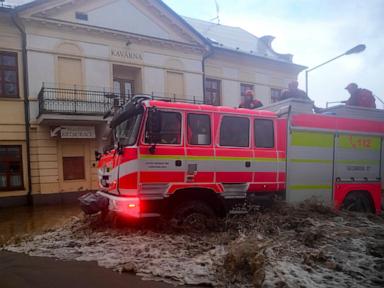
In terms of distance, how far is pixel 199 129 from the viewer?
699cm

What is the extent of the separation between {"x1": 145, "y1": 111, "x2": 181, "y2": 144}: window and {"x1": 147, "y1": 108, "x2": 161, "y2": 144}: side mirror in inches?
4.4

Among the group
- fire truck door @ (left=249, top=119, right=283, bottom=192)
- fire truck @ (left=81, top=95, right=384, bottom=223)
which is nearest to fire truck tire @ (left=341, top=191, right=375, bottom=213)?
fire truck @ (left=81, top=95, right=384, bottom=223)

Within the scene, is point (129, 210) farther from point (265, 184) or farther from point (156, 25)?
point (156, 25)

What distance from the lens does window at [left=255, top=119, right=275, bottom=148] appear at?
7590 millimetres

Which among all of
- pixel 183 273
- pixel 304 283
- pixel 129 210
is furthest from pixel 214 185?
pixel 304 283

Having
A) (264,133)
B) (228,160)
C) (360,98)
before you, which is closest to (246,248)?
(228,160)

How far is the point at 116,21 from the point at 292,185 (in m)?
15.5

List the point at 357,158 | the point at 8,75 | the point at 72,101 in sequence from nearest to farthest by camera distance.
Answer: the point at 357,158, the point at 8,75, the point at 72,101

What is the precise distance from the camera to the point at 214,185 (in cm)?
701

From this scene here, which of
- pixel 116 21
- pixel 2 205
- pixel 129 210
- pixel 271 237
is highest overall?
pixel 116 21

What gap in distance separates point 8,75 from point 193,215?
46.9 feet

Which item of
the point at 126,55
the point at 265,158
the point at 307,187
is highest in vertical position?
the point at 126,55

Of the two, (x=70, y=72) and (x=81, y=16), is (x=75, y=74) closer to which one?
(x=70, y=72)

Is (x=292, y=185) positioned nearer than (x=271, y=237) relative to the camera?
No
